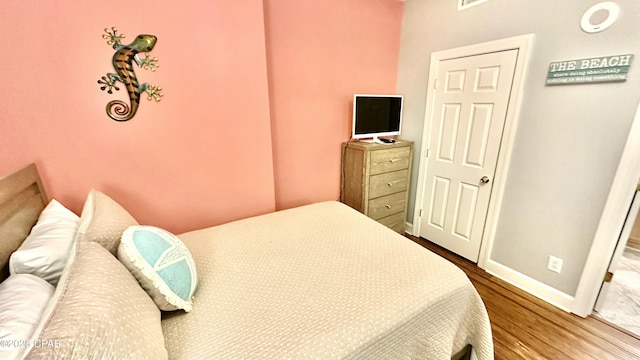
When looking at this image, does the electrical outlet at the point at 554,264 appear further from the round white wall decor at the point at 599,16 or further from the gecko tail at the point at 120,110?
the gecko tail at the point at 120,110

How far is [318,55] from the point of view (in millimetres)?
2199

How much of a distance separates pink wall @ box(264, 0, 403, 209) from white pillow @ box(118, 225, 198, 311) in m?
1.29

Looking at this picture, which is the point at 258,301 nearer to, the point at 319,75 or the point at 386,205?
the point at 386,205

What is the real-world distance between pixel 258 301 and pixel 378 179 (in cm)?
167

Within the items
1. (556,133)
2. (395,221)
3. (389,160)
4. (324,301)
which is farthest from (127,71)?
(556,133)

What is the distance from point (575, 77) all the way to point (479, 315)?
1614mm

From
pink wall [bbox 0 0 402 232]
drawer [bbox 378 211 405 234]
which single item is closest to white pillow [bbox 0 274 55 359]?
pink wall [bbox 0 0 402 232]

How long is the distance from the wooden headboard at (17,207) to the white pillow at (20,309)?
23 cm

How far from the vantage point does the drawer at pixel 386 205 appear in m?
2.43

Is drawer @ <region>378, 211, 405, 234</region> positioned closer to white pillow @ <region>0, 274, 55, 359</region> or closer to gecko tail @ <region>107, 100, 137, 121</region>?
gecko tail @ <region>107, 100, 137, 121</region>

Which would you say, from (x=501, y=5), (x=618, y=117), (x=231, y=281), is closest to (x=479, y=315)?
(x=231, y=281)

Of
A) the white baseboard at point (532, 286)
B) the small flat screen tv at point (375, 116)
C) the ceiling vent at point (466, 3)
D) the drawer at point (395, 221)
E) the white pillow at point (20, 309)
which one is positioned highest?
the ceiling vent at point (466, 3)

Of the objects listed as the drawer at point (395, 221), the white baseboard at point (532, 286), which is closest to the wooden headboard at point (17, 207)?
the drawer at point (395, 221)

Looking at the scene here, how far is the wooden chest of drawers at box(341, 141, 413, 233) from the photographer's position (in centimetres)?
231
